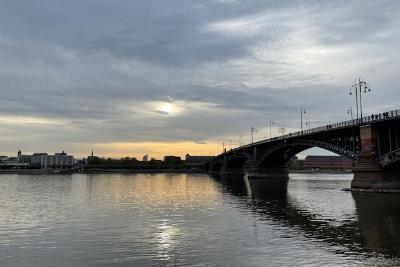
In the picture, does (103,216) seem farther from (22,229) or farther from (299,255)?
(299,255)

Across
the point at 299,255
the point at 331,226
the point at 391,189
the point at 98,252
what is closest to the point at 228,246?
the point at 299,255

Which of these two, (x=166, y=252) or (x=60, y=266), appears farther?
(x=166, y=252)

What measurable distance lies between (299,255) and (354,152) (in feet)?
214

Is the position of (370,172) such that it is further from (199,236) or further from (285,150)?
(285,150)

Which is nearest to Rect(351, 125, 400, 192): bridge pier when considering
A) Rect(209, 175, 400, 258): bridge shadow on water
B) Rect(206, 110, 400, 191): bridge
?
Rect(206, 110, 400, 191): bridge

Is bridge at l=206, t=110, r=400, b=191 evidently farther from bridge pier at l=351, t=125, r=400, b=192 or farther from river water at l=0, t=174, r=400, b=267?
river water at l=0, t=174, r=400, b=267

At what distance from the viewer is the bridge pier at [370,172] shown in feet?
246

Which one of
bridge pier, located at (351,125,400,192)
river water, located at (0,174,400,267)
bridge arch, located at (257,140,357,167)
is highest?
bridge arch, located at (257,140,357,167)

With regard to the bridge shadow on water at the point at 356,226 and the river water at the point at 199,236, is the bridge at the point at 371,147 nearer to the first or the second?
the bridge shadow on water at the point at 356,226

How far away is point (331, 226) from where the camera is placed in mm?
38219

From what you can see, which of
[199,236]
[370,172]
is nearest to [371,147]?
[370,172]

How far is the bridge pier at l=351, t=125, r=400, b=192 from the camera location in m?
75.1

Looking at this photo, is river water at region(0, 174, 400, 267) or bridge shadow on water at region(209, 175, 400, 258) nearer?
river water at region(0, 174, 400, 267)

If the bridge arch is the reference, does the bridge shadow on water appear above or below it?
below
